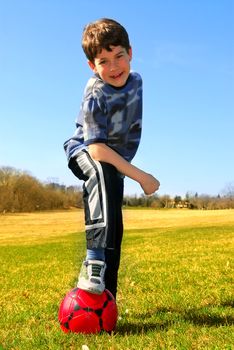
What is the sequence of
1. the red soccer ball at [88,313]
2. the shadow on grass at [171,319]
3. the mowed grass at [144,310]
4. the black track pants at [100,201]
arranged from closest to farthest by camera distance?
1. the mowed grass at [144,310]
2. the black track pants at [100,201]
3. the red soccer ball at [88,313]
4. the shadow on grass at [171,319]

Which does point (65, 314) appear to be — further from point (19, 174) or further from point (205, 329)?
point (19, 174)

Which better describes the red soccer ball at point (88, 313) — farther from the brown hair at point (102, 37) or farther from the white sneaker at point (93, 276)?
the brown hair at point (102, 37)

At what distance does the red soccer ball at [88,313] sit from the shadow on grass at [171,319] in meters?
0.19

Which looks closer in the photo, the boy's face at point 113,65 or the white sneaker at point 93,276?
the white sneaker at point 93,276

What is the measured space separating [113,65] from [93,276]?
6.94 ft

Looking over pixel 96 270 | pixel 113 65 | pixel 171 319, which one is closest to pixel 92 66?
pixel 113 65

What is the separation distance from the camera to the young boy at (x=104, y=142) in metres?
4.93

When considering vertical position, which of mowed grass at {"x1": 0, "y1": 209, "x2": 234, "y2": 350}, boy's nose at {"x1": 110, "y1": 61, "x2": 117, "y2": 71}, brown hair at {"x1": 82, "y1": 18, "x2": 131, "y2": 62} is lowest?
mowed grass at {"x1": 0, "y1": 209, "x2": 234, "y2": 350}

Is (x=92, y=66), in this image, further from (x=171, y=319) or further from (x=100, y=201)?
(x=171, y=319)

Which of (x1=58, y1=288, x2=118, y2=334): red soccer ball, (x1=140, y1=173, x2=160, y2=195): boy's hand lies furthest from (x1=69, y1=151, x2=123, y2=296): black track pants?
(x1=58, y1=288, x2=118, y2=334): red soccer ball

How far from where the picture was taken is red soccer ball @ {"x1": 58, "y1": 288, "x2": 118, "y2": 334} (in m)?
5.01

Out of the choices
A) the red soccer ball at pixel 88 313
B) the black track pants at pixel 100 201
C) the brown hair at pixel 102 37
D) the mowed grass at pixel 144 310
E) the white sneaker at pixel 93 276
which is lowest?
the mowed grass at pixel 144 310

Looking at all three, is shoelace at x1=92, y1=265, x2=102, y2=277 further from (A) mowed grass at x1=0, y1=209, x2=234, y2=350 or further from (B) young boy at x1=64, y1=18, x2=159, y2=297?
(A) mowed grass at x1=0, y1=209, x2=234, y2=350

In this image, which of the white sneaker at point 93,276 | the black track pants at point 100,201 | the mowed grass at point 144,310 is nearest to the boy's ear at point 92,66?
the black track pants at point 100,201
